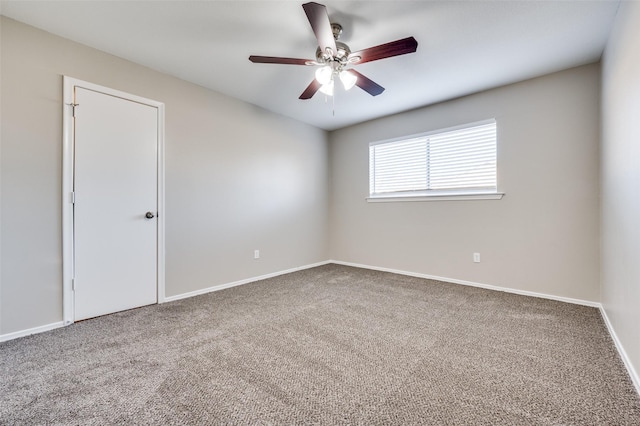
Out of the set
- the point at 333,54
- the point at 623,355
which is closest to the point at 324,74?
Result: the point at 333,54

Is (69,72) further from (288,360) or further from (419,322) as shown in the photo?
(419,322)

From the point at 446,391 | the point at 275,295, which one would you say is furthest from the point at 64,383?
the point at 446,391

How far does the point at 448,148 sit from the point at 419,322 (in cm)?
240

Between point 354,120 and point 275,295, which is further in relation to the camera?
point 354,120

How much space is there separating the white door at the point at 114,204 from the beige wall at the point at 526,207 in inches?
125

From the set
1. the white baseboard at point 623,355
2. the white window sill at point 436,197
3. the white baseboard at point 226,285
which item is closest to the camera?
the white baseboard at point 623,355

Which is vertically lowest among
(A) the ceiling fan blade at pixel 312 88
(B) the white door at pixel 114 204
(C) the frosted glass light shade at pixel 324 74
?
(B) the white door at pixel 114 204

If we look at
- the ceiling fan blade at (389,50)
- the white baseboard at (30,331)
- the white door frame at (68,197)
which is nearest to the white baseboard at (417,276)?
the white baseboard at (30,331)

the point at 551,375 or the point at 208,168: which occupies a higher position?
the point at 208,168

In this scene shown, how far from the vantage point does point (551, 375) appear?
63.2 inches

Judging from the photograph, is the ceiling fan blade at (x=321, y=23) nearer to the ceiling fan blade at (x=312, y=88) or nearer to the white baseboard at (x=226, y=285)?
the ceiling fan blade at (x=312, y=88)

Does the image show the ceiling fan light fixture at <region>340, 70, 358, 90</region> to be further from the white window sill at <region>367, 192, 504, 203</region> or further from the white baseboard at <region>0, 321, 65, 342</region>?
the white baseboard at <region>0, 321, 65, 342</region>

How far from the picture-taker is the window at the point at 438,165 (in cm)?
341

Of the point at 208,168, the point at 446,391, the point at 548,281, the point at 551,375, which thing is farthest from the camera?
the point at 208,168
